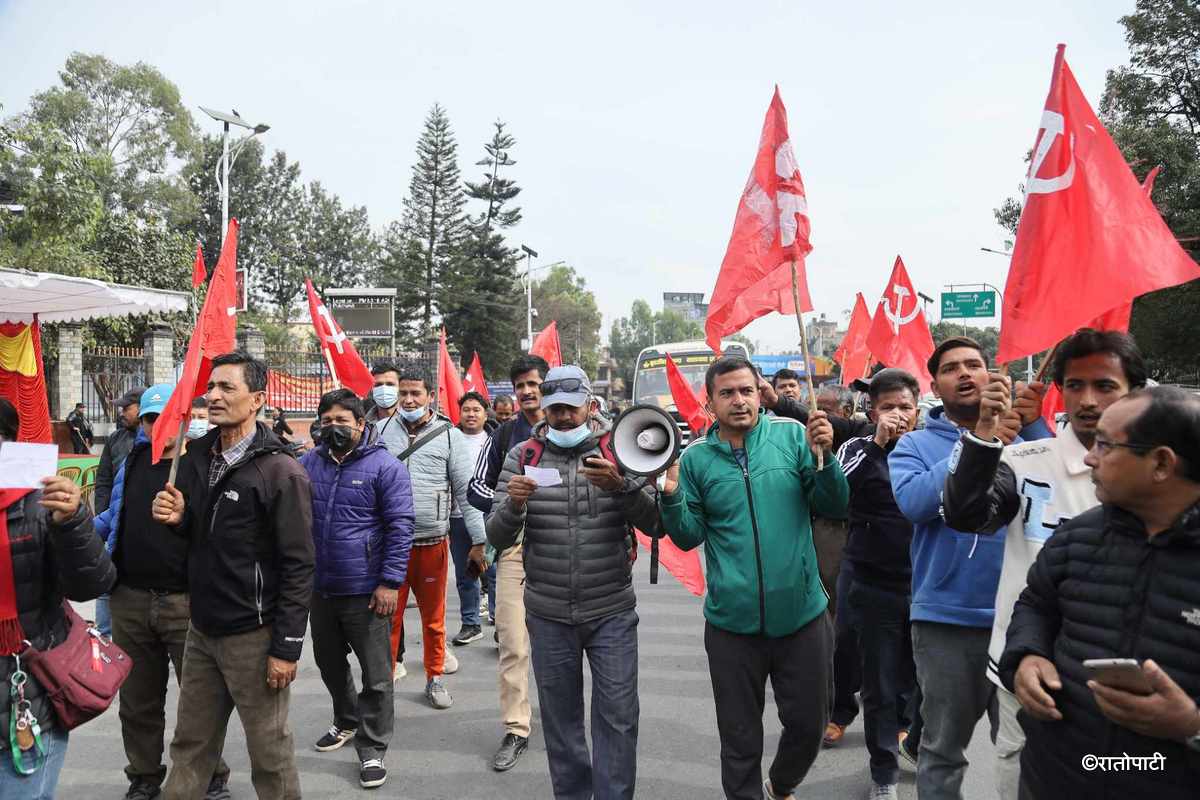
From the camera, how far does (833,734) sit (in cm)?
477

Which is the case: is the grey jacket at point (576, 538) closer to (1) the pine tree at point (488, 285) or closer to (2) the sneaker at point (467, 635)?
(2) the sneaker at point (467, 635)

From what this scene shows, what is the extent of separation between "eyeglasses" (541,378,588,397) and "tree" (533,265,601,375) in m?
48.4

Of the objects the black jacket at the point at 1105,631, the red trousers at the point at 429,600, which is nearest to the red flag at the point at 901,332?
the red trousers at the point at 429,600

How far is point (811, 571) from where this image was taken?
349 cm

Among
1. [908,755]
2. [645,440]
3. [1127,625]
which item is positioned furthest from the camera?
[908,755]

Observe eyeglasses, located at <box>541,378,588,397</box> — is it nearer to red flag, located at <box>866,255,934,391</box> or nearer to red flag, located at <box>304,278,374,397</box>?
red flag, located at <box>304,278,374,397</box>

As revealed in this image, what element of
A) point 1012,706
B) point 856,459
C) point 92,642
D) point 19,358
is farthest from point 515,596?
point 19,358

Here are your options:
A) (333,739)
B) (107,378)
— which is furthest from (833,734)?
(107,378)

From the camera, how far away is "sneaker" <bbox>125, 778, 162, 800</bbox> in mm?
3994

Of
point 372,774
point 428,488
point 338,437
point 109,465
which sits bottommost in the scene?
point 372,774

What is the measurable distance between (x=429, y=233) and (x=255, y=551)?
46.0 meters

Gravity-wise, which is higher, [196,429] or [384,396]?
[384,396]

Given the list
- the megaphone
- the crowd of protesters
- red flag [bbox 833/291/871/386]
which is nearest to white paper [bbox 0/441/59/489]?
the crowd of protesters

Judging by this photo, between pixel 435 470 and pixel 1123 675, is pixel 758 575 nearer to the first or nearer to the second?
A: pixel 1123 675
